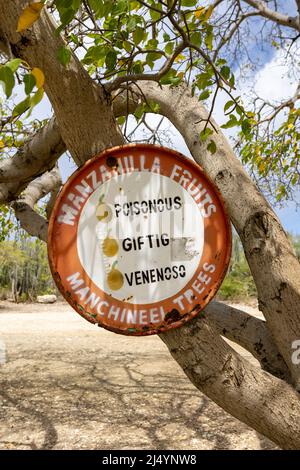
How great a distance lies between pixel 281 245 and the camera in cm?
189

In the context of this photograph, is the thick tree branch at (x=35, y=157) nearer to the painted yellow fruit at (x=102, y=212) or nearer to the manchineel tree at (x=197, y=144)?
the manchineel tree at (x=197, y=144)

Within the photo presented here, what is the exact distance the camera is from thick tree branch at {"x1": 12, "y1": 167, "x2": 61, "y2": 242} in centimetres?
335

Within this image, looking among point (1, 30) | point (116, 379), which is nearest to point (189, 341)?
point (1, 30)

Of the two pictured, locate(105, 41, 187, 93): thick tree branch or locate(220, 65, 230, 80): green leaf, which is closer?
locate(105, 41, 187, 93): thick tree branch

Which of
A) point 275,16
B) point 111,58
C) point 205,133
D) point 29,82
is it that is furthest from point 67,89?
point 275,16

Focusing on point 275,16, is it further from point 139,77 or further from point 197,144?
point 139,77

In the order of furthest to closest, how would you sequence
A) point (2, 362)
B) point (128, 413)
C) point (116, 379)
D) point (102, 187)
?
point (2, 362)
point (116, 379)
point (128, 413)
point (102, 187)

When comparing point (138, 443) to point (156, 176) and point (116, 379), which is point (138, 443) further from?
point (156, 176)

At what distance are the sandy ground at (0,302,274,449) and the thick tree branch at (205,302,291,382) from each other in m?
2.29

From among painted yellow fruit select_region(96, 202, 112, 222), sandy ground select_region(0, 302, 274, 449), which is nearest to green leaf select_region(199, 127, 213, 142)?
painted yellow fruit select_region(96, 202, 112, 222)

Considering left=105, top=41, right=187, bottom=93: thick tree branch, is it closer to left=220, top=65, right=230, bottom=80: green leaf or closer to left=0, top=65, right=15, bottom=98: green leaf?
left=220, top=65, right=230, bottom=80: green leaf

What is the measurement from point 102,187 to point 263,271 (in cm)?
92

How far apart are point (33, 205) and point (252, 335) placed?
9.09 ft

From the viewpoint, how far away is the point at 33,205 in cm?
416
